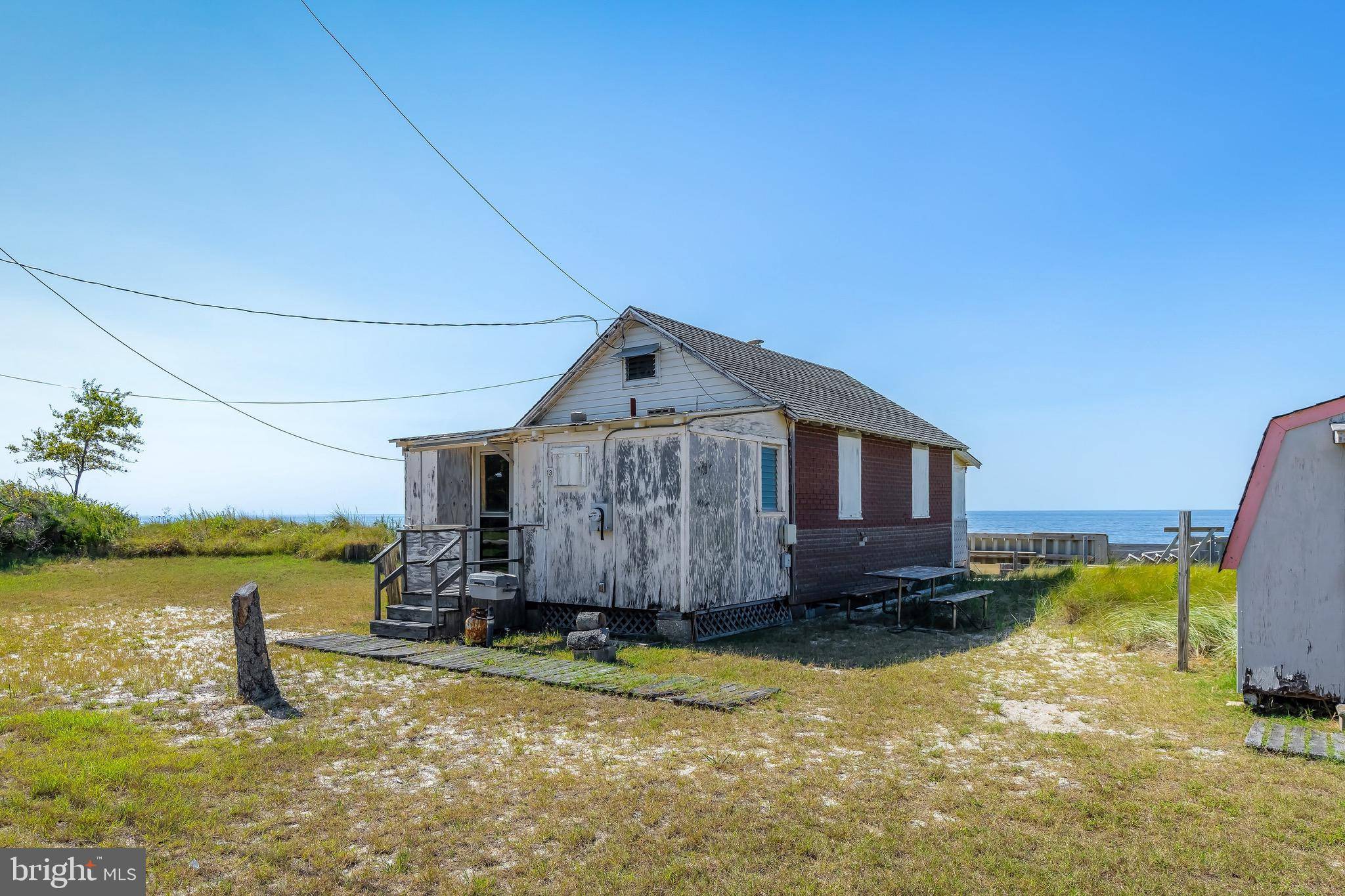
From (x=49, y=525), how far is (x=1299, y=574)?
29129 mm

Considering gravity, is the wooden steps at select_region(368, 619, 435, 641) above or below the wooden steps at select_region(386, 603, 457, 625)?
below

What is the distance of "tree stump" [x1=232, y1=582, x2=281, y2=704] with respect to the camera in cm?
736

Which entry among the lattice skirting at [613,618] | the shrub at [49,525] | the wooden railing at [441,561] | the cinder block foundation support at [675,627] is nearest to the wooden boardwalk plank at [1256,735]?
the cinder block foundation support at [675,627]

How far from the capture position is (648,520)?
11375 mm

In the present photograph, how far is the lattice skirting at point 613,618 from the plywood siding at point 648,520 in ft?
0.71

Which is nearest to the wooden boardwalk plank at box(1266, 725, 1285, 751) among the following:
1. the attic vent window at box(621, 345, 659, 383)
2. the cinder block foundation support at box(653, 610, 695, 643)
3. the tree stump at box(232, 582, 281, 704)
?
the cinder block foundation support at box(653, 610, 695, 643)

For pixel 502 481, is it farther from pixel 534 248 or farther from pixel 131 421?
pixel 131 421

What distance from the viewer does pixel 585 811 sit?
14.7 ft

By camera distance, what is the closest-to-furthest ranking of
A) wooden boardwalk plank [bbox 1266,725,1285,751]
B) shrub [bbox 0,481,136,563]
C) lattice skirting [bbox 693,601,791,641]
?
1. wooden boardwalk plank [bbox 1266,725,1285,751]
2. lattice skirting [bbox 693,601,791,641]
3. shrub [bbox 0,481,136,563]

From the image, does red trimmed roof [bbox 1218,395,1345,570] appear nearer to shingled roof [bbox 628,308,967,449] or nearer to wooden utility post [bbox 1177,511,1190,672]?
wooden utility post [bbox 1177,511,1190,672]

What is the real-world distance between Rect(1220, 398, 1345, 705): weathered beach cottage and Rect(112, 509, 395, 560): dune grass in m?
21.4

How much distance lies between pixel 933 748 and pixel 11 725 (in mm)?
7308

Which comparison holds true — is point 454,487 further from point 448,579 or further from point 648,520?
point 648,520

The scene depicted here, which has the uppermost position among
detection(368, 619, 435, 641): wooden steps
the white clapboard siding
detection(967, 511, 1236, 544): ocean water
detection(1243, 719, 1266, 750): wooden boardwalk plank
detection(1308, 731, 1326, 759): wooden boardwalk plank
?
the white clapboard siding
